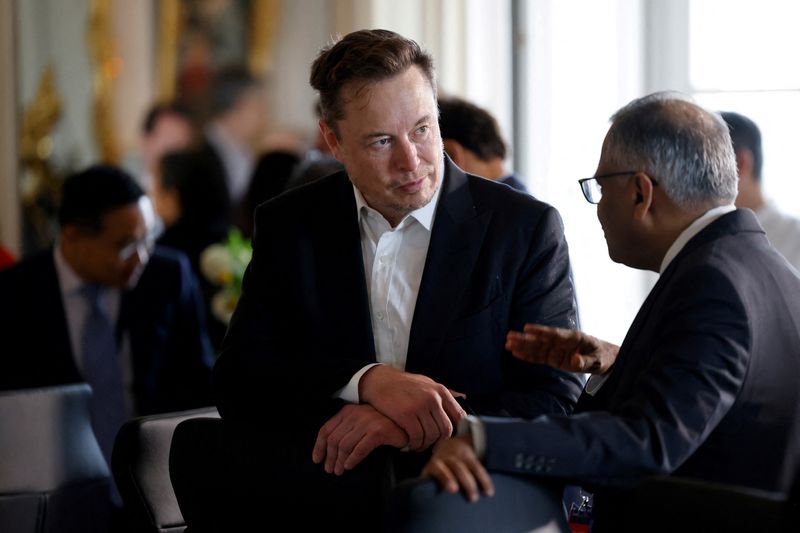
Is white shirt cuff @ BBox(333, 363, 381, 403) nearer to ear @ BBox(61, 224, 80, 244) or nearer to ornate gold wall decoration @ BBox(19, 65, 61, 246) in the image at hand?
ear @ BBox(61, 224, 80, 244)

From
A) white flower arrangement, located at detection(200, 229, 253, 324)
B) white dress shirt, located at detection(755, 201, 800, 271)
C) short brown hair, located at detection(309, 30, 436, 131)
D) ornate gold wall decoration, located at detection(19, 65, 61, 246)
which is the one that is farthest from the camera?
ornate gold wall decoration, located at detection(19, 65, 61, 246)

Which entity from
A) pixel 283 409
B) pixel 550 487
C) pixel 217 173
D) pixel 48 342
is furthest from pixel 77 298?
pixel 217 173

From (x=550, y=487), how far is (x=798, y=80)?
303 centimetres

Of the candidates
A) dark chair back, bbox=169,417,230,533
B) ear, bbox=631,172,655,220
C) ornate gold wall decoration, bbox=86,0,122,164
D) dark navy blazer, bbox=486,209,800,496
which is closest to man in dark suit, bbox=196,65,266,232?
ornate gold wall decoration, bbox=86,0,122,164

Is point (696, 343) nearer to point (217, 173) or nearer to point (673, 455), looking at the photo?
point (673, 455)

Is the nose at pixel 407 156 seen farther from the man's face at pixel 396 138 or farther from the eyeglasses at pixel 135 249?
the eyeglasses at pixel 135 249

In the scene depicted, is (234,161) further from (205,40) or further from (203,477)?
(203,477)

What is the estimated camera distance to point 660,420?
1840mm

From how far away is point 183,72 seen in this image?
7832mm

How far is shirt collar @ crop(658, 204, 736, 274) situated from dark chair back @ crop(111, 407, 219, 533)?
3.86 ft

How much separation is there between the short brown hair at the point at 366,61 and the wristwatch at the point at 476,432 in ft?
2.62

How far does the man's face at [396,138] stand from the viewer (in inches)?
93.4

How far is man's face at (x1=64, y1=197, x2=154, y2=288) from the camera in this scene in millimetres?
4016

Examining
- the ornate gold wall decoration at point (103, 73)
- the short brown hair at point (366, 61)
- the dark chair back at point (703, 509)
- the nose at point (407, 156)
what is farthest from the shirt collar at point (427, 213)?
the ornate gold wall decoration at point (103, 73)
